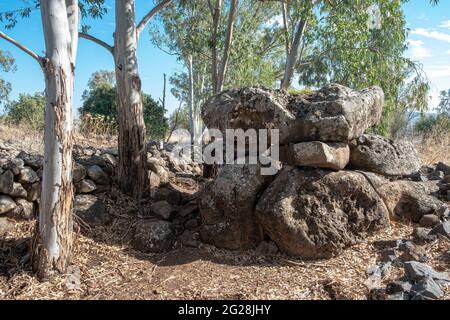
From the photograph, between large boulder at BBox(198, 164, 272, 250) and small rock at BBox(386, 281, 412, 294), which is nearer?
small rock at BBox(386, 281, 412, 294)

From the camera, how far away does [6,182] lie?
3367 millimetres

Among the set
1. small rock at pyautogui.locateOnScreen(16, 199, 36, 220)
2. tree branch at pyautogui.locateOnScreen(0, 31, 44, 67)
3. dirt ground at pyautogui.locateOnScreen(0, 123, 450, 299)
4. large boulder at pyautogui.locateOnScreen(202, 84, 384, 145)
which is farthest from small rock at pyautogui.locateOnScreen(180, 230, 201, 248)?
tree branch at pyautogui.locateOnScreen(0, 31, 44, 67)

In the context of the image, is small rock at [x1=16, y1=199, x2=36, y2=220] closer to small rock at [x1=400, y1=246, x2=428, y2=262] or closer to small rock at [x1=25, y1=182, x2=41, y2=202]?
small rock at [x1=25, y1=182, x2=41, y2=202]

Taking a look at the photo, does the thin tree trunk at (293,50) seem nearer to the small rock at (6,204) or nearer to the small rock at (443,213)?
the small rock at (443,213)

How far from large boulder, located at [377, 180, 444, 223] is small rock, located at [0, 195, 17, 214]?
12.1ft

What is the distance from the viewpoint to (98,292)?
264cm

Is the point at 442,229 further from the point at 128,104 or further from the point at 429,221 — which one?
the point at 128,104

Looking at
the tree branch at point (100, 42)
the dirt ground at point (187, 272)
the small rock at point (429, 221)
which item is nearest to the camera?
the dirt ground at point (187, 272)

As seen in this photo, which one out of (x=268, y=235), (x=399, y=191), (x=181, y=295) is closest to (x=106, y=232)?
(x=181, y=295)

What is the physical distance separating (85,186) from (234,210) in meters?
1.73

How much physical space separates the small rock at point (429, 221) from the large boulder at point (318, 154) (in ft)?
3.36

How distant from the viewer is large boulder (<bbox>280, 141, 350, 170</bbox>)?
3139 mm

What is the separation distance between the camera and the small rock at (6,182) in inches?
132

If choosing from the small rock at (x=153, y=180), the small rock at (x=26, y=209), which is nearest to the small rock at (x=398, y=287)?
the small rock at (x=153, y=180)
